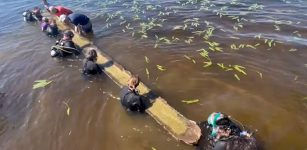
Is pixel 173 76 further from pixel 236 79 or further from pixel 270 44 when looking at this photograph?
pixel 270 44

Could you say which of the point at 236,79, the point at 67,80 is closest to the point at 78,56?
the point at 67,80

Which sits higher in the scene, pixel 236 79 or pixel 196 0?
pixel 196 0

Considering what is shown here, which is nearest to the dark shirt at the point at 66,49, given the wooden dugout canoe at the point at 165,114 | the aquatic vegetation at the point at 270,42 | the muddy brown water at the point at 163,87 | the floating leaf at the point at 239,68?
the muddy brown water at the point at 163,87

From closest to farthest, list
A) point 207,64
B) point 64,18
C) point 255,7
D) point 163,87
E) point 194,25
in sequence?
point 163,87, point 207,64, point 194,25, point 255,7, point 64,18

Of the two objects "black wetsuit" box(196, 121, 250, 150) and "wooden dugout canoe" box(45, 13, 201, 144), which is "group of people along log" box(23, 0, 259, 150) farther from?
"wooden dugout canoe" box(45, 13, 201, 144)

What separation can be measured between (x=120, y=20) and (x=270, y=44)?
9.41 metres

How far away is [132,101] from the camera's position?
11.2 m

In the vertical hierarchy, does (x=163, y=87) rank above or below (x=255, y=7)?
below

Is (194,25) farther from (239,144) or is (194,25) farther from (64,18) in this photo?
(239,144)

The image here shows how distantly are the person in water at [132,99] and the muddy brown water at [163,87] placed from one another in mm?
318

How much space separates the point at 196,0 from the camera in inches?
849

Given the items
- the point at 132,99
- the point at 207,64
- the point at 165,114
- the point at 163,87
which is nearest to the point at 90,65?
the point at 163,87

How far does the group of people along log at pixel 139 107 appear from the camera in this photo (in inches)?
317

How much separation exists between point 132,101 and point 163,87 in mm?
2310
